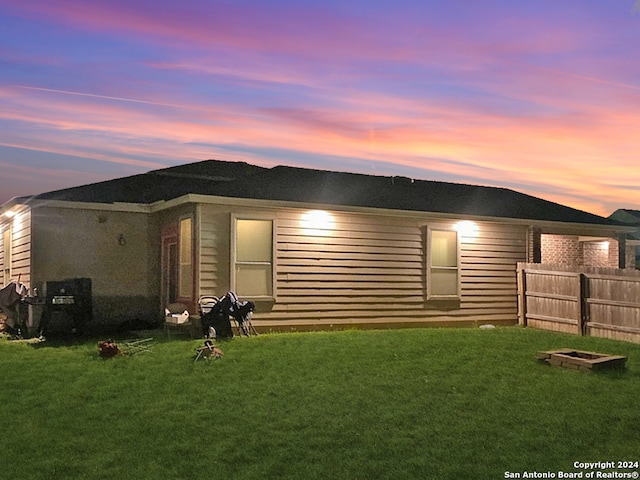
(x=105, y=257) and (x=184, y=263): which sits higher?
(x=105, y=257)

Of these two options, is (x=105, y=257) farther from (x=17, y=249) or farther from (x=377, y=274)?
(x=377, y=274)

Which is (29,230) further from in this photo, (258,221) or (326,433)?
(326,433)

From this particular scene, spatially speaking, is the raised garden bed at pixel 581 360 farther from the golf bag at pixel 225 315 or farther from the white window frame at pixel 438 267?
the white window frame at pixel 438 267

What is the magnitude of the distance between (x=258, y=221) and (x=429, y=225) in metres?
4.46

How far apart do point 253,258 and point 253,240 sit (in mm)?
388

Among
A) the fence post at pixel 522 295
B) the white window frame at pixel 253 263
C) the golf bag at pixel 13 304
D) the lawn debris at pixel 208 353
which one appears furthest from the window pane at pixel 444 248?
the golf bag at pixel 13 304

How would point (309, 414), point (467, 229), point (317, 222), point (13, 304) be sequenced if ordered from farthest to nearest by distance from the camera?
point (467, 229) → point (317, 222) → point (13, 304) → point (309, 414)

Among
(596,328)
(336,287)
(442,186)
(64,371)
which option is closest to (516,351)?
(596,328)

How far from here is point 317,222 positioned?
578 inches

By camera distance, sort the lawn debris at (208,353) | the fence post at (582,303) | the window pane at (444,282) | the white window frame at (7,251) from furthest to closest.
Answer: the white window frame at (7,251) < the window pane at (444,282) < the fence post at (582,303) < the lawn debris at (208,353)

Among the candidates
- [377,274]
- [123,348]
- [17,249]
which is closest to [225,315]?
[123,348]

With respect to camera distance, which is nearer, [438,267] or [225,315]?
[225,315]

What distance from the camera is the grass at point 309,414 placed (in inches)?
229

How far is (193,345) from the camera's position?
38.3 ft
